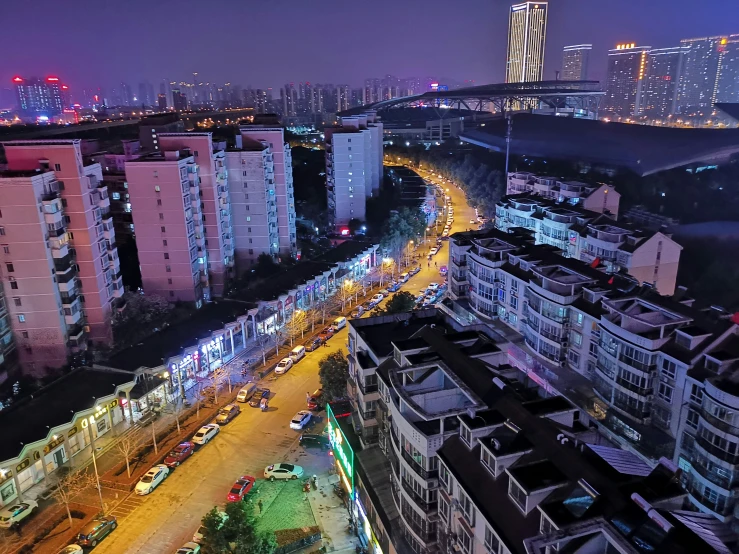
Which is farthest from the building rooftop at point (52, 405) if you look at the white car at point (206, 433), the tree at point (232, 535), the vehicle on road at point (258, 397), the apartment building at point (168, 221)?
the apartment building at point (168, 221)

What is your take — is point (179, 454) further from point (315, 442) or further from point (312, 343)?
point (312, 343)

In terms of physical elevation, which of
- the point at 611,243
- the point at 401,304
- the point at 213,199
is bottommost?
the point at 401,304

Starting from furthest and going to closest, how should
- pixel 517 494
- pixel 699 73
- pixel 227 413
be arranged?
pixel 699 73 < pixel 227 413 < pixel 517 494

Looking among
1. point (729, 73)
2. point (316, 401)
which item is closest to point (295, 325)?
point (316, 401)

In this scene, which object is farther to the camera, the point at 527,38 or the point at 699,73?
the point at 527,38

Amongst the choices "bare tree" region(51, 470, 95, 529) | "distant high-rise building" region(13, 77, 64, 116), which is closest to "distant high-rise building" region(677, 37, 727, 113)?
"bare tree" region(51, 470, 95, 529)

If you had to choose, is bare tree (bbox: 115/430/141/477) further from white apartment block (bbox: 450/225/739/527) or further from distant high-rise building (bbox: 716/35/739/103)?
A: distant high-rise building (bbox: 716/35/739/103)

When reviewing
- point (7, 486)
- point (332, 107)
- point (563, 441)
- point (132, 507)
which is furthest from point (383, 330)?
point (332, 107)
